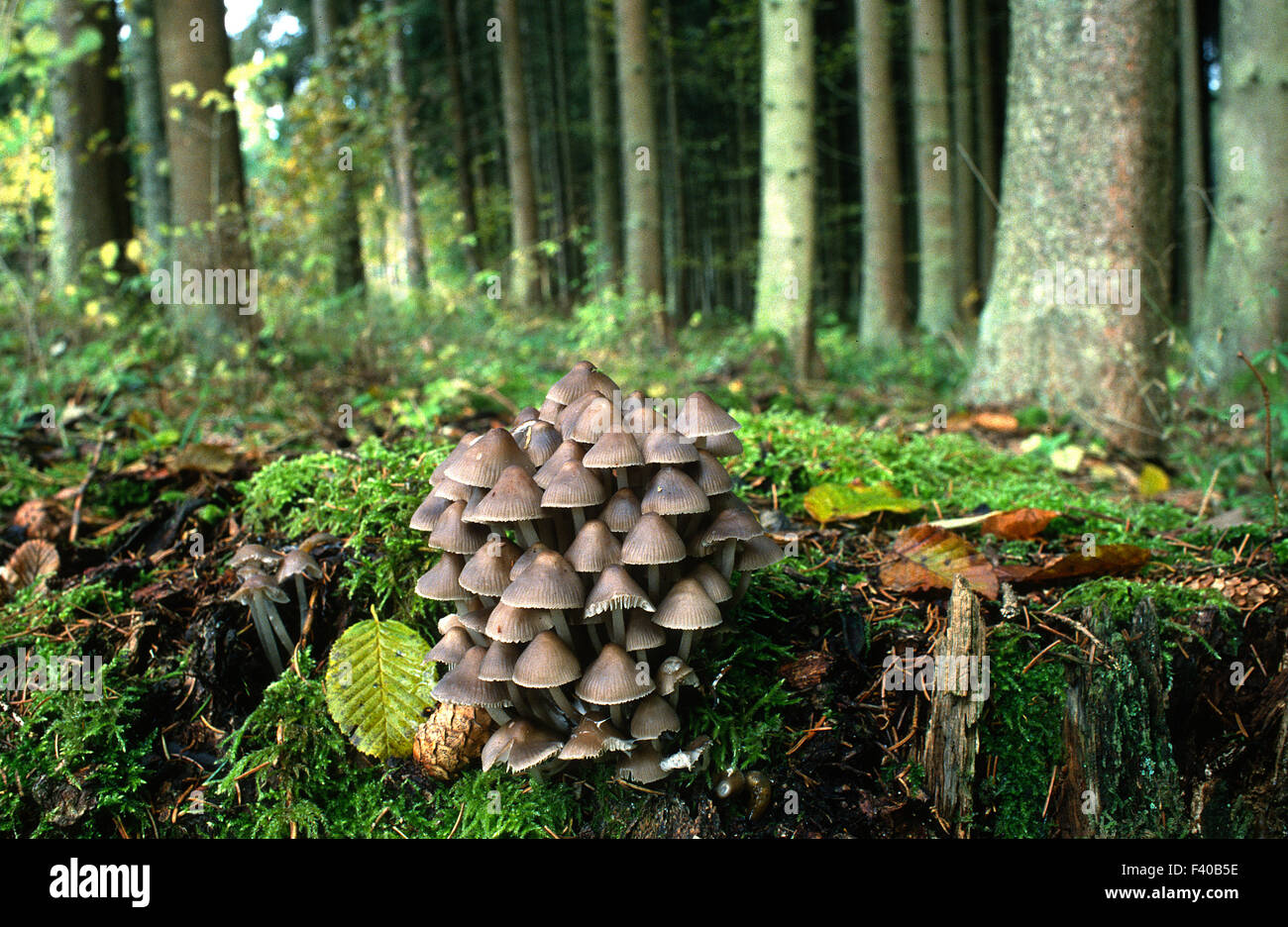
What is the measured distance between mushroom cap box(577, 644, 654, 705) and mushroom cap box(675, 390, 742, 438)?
638 mm

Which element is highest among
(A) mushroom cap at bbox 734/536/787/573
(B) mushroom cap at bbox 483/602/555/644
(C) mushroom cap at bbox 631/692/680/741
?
(A) mushroom cap at bbox 734/536/787/573

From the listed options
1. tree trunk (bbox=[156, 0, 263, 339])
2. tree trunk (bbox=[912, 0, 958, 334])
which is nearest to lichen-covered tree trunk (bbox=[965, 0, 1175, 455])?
tree trunk (bbox=[156, 0, 263, 339])

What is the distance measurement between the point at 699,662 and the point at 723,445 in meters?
0.68

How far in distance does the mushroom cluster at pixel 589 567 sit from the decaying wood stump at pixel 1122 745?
42.0 inches

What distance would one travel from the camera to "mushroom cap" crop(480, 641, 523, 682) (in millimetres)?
2252

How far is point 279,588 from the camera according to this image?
280 centimetres

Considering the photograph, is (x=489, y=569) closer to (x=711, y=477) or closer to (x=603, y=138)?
(x=711, y=477)

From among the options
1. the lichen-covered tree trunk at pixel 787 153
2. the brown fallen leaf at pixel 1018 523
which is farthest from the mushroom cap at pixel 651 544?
the lichen-covered tree trunk at pixel 787 153

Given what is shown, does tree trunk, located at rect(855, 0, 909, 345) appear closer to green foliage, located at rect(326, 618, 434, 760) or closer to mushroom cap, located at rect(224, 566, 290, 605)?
green foliage, located at rect(326, 618, 434, 760)

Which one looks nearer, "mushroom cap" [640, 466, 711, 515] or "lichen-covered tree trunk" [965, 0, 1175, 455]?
"mushroom cap" [640, 466, 711, 515]

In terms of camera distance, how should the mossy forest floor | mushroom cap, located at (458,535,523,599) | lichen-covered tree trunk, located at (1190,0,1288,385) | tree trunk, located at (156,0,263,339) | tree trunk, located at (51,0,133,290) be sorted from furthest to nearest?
tree trunk, located at (51,0,133,290) < lichen-covered tree trunk, located at (1190,0,1288,385) < tree trunk, located at (156,0,263,339) < the mossy forest floor < mushroom cap, located at (458,535,523,599)

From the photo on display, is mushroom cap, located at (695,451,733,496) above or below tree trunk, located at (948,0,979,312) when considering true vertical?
below

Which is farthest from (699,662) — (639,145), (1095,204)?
(639,145)
